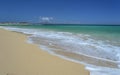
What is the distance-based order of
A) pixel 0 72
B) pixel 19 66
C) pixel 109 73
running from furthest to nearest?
pixel 109 73
pixel 19 66
pixel 0 72

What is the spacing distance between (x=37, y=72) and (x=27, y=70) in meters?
0.23

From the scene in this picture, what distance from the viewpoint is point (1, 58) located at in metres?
4.73

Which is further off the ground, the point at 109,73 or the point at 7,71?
the point at 7,71

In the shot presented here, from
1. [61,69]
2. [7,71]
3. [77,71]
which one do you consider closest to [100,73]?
[77,71]

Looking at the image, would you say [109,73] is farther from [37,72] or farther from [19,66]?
[19,66]

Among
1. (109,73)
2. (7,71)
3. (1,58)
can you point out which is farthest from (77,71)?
(1,58)

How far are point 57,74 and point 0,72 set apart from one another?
115 centimetres

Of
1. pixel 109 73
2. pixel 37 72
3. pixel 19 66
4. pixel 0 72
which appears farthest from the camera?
pixel 109 73

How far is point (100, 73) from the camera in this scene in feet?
14.7

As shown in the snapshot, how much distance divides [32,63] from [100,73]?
164cm

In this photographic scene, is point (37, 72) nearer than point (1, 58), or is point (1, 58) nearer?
point (37, 72)

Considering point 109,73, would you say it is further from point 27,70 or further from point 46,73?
point 27,70

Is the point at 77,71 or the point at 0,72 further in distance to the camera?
the point at 77,71

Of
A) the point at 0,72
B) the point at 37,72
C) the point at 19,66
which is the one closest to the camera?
the point at 0,72
